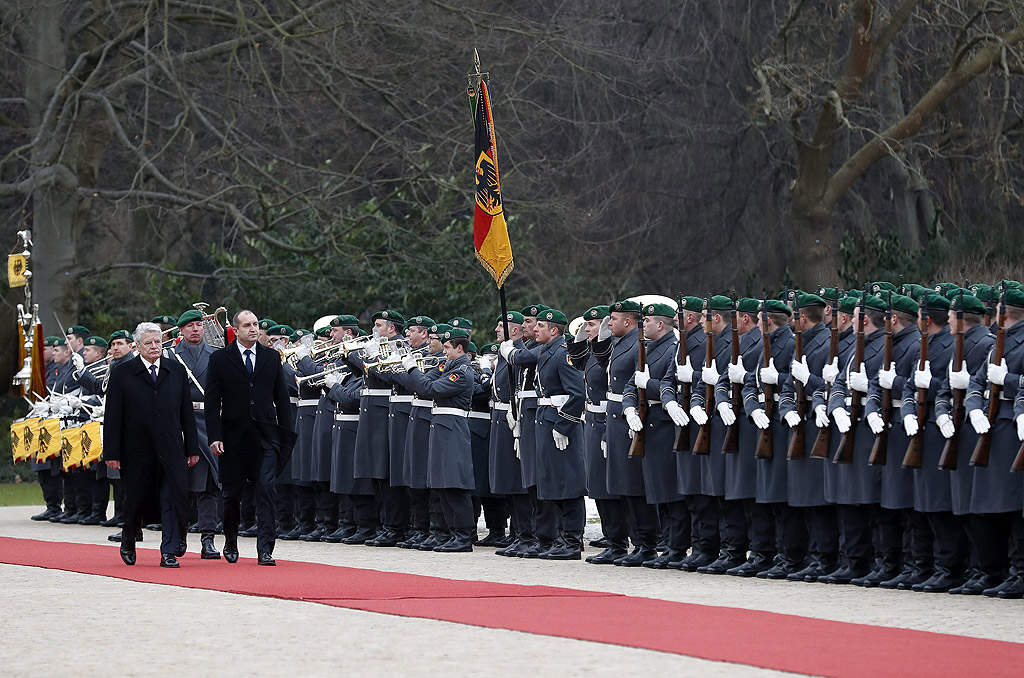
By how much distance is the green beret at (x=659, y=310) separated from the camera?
12.8 m

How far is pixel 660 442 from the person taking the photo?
12523mm

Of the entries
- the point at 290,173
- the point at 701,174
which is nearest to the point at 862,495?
the point at 290,173

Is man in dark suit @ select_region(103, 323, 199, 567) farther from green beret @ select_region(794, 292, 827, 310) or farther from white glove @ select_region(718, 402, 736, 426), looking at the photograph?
green beret @ select_region(794, 292, 827, 310)

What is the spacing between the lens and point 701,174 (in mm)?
29344

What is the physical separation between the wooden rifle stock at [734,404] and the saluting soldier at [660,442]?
557 millimetres

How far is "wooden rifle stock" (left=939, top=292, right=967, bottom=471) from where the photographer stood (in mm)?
10289

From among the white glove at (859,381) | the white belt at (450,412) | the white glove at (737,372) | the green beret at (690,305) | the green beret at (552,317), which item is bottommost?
the white glove at (859,381)

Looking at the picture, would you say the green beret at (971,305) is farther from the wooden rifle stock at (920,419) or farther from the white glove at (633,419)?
the white glove at (633,419)

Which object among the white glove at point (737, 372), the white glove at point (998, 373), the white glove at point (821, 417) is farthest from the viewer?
the white glove at point (737, 372)

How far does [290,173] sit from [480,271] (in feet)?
10.5

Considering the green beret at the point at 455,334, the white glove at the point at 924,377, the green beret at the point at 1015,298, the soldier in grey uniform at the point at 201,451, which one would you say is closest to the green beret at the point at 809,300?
the white glove at the point at 924,377

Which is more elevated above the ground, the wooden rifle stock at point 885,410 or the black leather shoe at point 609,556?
the wooden rifle stock at point 885,410

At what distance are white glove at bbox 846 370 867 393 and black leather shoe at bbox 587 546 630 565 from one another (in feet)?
8.91

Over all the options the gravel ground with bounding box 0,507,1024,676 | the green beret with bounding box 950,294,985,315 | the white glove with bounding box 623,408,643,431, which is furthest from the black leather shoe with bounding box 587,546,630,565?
the green beret with bounding box 950,294,985,315
